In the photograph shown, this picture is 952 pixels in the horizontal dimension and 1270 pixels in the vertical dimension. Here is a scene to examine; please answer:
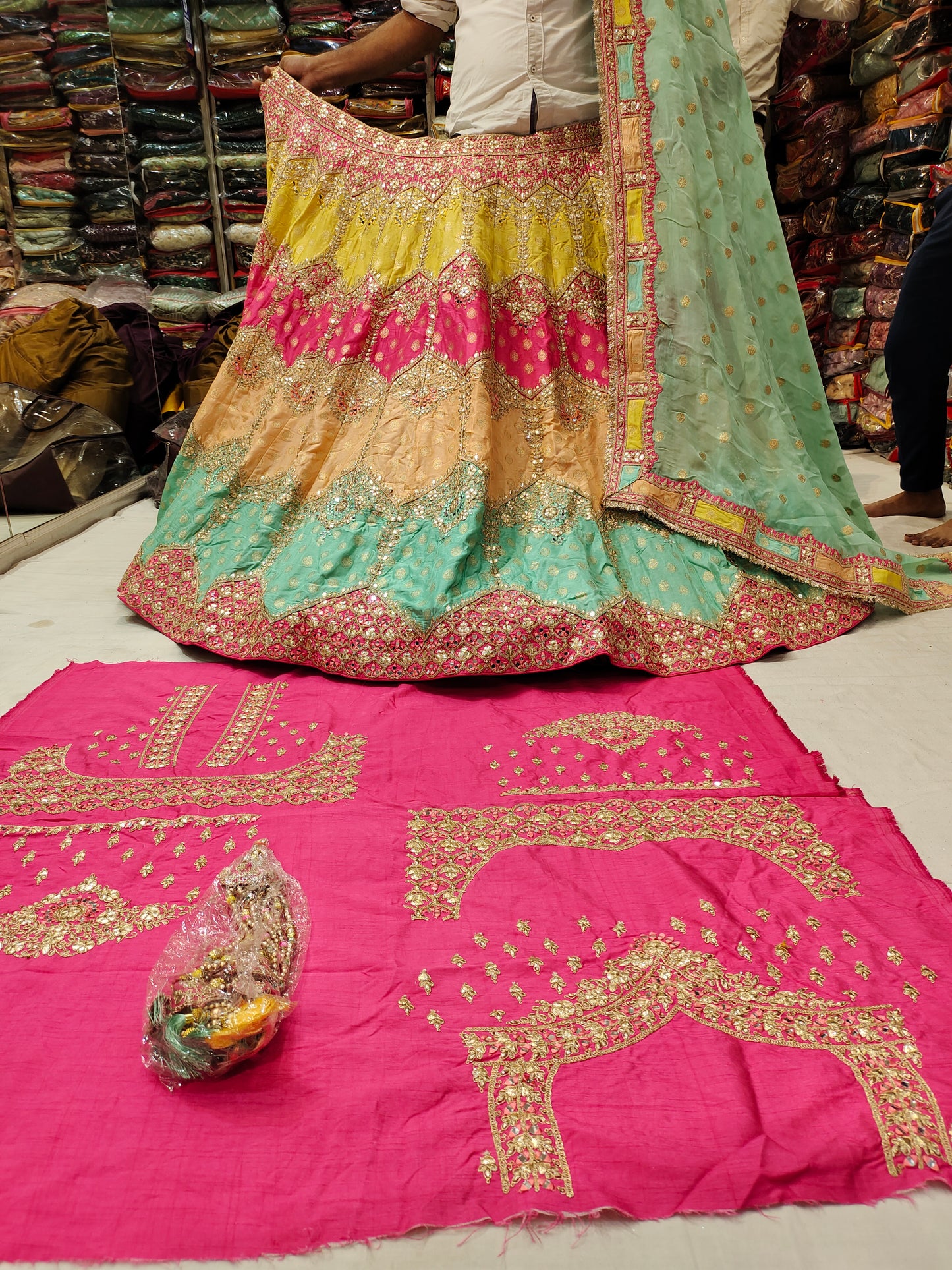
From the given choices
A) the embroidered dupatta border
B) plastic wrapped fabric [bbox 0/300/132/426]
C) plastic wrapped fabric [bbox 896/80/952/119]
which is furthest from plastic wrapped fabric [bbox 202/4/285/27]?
the embroidered dupatta border

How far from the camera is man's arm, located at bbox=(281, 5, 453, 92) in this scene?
2.11 metres

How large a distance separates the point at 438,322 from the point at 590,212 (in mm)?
425

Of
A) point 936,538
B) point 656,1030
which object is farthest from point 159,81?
point 656,1030

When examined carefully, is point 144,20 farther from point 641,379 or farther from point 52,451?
point 641,379

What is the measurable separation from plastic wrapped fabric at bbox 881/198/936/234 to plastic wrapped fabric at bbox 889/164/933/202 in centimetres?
4

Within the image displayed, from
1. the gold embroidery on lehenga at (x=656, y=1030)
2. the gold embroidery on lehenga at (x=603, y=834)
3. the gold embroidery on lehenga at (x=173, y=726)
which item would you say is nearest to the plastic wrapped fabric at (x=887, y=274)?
the gold embroidery on lehenga at (x=603, y=834)

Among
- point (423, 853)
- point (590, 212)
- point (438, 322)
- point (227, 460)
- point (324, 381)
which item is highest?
point (590, 212)

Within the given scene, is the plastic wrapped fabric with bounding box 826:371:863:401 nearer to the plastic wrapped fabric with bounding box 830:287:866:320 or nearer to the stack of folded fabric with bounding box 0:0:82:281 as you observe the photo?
the plastic wrapped fabric with bounding box 830:287:866:320

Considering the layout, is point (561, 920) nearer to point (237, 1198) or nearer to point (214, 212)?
point (237, 1198)

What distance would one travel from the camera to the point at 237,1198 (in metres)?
0.76

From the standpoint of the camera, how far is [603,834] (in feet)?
A: 4.14

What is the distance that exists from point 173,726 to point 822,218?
13.6ft

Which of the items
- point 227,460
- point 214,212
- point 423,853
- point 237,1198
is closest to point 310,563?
point 227,460

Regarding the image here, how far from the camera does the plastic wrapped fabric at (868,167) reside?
13.0 ft
